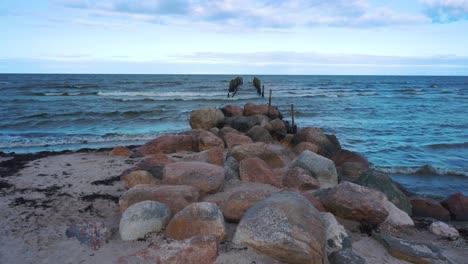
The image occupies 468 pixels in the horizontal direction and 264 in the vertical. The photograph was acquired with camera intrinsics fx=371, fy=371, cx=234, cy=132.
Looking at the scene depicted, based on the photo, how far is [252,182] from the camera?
23.4ft

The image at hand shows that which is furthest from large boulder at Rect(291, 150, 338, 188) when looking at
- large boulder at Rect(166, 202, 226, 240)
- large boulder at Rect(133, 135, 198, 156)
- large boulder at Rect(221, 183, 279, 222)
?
large boulder at Rect(133, 135, 198, 156)

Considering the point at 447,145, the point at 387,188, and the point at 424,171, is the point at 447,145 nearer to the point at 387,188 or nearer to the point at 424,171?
the point at 424,171

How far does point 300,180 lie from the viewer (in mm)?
6879

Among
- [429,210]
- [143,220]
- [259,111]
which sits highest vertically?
[259,111]

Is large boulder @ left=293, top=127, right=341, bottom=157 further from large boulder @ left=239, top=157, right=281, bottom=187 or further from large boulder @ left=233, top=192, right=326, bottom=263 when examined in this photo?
large boulder @ left=233, top=192, right=326, bottom=263

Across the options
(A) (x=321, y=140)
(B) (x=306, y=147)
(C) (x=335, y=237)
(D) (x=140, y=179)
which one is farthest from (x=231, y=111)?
(C) (x=335, y=237)

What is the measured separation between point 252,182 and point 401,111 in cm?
2087

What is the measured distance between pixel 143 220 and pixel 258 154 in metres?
3.88

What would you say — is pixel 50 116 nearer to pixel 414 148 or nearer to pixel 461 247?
pixel 414 148

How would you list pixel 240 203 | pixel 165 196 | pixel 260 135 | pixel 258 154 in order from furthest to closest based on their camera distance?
1. pixel 260 135
2. pixel 258 154
3. pixel 165 196
4. pixel 240 203

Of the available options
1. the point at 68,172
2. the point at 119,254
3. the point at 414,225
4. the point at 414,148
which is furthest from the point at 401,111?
the point at 119,254

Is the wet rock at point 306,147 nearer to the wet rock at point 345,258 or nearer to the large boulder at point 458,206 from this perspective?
the large boulder at point 458,206

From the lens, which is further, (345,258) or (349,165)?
(349,165)

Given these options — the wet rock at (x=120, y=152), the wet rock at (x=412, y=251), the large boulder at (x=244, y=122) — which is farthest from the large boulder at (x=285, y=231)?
the large boulder at (x=244, y=122)
